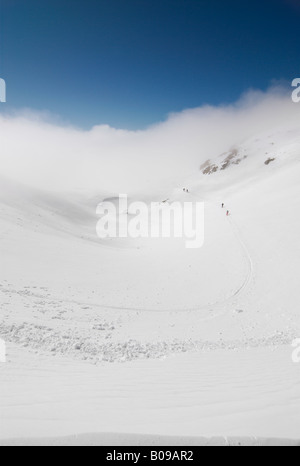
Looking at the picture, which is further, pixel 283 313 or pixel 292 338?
pixel 283 313

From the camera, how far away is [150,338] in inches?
401

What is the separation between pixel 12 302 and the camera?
35.7ft

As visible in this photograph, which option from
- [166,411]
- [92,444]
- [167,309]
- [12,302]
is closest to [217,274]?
[167,309]

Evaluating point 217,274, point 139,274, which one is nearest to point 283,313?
point 217,274

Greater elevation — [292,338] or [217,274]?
[217,274]

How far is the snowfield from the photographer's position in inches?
174

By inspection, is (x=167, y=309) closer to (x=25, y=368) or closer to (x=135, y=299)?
(x=135, y=299)

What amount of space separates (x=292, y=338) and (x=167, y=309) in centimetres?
594

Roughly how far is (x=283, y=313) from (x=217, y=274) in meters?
6.07

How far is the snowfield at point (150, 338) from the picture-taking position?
4.42 metres
